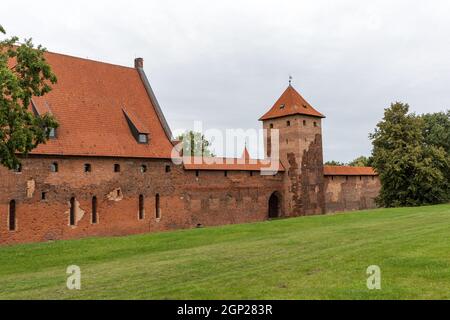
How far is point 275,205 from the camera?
40.1 metres

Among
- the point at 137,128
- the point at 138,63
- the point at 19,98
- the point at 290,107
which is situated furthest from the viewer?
the point at 290,107

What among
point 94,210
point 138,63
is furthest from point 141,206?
point 138,63

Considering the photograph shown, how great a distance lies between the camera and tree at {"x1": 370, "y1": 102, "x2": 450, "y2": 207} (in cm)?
3859

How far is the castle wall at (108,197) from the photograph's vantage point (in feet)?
76.4

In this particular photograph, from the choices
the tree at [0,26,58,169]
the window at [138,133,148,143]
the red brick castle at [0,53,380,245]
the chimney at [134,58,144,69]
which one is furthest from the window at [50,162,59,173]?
the chimney at [134,58,144,69]

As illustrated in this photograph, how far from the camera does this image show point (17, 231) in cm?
2289

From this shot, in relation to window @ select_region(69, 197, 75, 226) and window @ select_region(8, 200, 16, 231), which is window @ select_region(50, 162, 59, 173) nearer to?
window @ select_region(69, 197, 75, 226)

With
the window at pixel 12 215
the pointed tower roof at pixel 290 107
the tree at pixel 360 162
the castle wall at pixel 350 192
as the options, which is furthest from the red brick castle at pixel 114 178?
the tree at pixel 360 162

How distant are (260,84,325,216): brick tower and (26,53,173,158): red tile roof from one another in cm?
1397

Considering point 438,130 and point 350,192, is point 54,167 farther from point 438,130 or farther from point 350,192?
point 438,130

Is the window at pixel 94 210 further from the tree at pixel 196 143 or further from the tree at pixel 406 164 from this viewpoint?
the tree at pixel 196 143

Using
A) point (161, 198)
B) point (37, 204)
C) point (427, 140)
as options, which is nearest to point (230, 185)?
point (161, 198)

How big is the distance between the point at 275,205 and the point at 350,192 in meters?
9.89

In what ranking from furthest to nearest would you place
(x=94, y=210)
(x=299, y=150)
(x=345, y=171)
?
(x=345, y=171) < (x=299, y=150) < (x=94, y=210)
